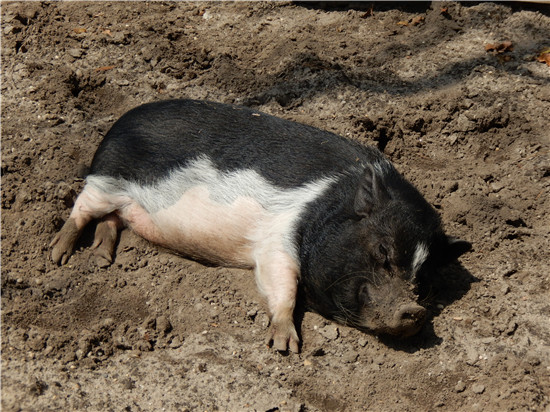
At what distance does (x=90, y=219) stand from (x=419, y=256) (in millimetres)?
2218

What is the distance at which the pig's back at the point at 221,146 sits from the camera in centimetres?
419

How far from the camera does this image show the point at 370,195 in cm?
385

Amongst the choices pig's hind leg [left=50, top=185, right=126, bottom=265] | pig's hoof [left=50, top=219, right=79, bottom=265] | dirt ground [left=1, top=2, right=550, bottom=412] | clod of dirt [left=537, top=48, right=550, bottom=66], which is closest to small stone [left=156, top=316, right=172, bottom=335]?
dirt ground [left=1, top=2, right=550, bottom=412]

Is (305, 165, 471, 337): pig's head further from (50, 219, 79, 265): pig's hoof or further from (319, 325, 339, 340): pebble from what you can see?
(50, 219, 79, 265): pig's hoof

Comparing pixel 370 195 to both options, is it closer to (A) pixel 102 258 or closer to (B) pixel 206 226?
(B) pixel 206 226

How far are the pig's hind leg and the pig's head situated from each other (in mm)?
1432

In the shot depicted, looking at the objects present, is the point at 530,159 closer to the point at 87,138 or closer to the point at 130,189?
the point at 130,189

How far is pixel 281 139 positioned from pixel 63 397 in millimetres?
2071

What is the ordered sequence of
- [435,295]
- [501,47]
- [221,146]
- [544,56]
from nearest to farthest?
[435,295], [221,146], [544,56], [501,47]

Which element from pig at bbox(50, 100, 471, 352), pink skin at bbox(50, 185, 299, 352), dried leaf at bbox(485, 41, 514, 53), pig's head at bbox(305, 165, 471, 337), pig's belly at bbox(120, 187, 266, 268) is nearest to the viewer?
pig's head at bbox(305, 165, 471, 337)

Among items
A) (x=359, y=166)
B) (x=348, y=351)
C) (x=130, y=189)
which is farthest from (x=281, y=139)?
(x=348, y=351)

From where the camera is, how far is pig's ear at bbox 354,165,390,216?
12.5ft

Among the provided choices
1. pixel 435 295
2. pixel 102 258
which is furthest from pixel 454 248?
pixel 102 258

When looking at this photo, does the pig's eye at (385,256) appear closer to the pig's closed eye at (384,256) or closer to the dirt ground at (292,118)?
the pig's closed eye at (384,256)
